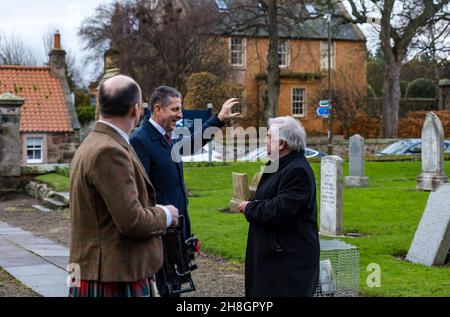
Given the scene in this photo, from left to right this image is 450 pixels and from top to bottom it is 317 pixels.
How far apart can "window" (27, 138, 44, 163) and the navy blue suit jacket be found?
2237cm

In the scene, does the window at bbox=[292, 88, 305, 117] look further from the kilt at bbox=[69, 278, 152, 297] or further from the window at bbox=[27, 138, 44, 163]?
the kilt at bbox=[69, 278, 152, 297]

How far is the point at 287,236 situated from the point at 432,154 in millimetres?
12917

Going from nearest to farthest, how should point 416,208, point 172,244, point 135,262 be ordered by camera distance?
1. point 135,262
2. point 172,244
3. point 416,208

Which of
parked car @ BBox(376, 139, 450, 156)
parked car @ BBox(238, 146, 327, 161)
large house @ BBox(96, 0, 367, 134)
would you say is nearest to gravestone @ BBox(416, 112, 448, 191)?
parked car @ BBox(238, 146, 327, 161)

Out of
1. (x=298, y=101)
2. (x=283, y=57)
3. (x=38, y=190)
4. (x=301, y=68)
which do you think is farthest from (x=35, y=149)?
(x=301, y=68)

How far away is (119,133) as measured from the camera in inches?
162

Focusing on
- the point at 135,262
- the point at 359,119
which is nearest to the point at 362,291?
the point at 135,262

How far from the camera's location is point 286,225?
5.35 m

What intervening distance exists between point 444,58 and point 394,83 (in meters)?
2.61

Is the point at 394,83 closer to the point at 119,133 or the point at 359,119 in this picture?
the point at 359,119

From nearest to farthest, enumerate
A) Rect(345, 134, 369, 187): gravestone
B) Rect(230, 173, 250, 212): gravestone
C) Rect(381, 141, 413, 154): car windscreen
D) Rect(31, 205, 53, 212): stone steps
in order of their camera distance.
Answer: Rect(230, 173, 250, 212): gravestone < Rect(31, 205, 53, 212): stone steps < Rect(345, 134, 369, 187): gravestone < Rect(381, 141, 413, 154): car windscreen

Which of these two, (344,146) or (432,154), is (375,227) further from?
(344,146)

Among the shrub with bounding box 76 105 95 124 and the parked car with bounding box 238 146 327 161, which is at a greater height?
the shrub with bounding box 76 105 95 124

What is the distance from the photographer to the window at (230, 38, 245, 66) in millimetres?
46156
